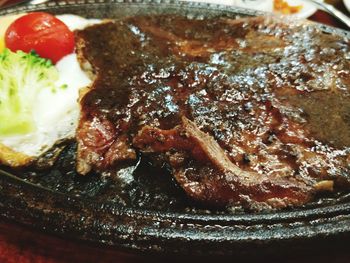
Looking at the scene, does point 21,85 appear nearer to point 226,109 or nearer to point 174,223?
point 226,109

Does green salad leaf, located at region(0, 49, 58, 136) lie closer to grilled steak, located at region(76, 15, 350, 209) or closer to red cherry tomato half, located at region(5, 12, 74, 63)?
red cherry tomato half, located at region(5, 12, 74, 63)

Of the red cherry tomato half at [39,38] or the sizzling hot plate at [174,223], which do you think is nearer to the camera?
the sizzling hot plate at [174,223]

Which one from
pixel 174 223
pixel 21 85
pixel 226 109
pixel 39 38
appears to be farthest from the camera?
pixel 39 38

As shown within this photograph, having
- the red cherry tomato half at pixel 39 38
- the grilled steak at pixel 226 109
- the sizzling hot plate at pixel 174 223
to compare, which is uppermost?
→ the red cherry tomato half at pixel 39 38

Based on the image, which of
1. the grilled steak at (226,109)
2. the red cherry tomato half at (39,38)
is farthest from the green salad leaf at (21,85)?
the grilled steak at (226,109)

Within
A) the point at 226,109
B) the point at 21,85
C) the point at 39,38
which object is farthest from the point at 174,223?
the point at 39,38

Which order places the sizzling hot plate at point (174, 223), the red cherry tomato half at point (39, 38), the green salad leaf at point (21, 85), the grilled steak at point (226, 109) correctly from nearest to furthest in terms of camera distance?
the sizzling hot plate at point (174, 223), the grilled steak at point (226, 109), the green salad leaf at point (21, 85), the red cherry tomato half at point (39, 38)

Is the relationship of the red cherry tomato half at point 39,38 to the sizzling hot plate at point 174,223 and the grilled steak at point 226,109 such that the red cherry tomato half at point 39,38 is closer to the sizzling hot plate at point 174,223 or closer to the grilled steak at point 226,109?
the grilled steak at point 226,109

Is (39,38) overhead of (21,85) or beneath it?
overhead
